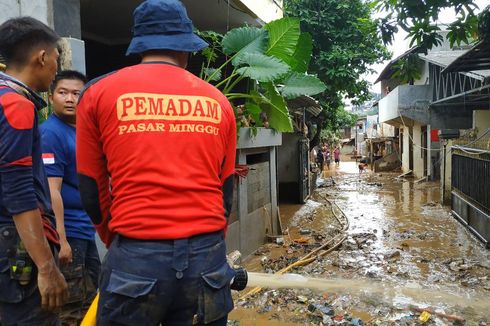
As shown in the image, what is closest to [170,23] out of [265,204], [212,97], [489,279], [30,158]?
[212,97]

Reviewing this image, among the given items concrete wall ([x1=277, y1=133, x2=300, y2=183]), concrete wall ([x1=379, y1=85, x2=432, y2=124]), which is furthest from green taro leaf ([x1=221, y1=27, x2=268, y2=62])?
concrete wall ([x1=379, y1=85, x2=432, y2=124])

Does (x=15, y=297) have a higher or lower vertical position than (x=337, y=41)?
lower

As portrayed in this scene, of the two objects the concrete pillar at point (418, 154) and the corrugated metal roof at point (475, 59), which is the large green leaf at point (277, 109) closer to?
the corrugated metal roof at point (475, 59)

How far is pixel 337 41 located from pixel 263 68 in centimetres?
1150

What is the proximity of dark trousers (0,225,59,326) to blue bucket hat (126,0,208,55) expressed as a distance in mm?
1035

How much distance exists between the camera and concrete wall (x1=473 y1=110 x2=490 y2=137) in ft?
48.6

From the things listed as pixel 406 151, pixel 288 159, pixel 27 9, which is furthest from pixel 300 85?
pixel 406 151

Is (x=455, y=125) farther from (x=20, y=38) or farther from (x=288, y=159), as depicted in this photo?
(x=20, y=38)

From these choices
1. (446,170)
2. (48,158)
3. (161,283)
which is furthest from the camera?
(446,170)

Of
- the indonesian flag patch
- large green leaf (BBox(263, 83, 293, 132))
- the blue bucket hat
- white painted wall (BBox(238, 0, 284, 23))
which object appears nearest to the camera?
the blue bucket hat

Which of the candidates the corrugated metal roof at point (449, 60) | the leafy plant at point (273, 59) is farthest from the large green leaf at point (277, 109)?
the corrugated metal roof at point (449, 60)

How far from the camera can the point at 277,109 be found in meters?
5.91

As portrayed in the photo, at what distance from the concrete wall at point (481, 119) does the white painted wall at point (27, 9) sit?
14.8 meters

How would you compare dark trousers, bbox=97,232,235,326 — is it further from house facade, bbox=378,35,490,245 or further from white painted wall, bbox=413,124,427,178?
white painted wall, bbox=413,124,427,178
